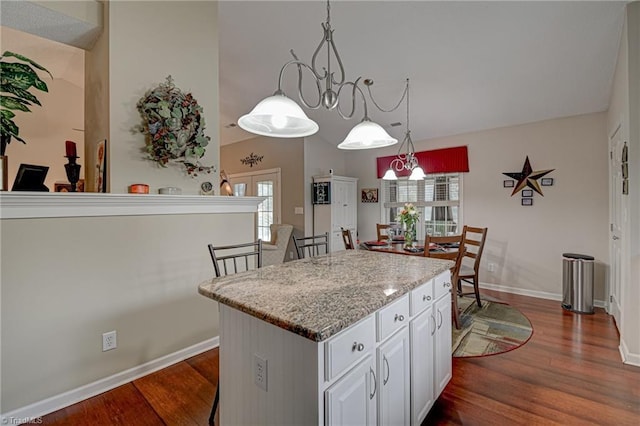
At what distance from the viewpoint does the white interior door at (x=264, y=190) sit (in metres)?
6.13

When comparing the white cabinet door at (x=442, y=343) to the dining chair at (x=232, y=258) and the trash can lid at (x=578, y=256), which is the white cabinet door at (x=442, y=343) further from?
the trash can lid at (x=578, y=256)

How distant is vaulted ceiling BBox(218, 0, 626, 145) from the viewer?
251 cm

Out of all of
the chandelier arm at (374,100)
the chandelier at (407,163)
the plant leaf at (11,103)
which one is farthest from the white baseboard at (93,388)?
the chandelier arm at (374,100)

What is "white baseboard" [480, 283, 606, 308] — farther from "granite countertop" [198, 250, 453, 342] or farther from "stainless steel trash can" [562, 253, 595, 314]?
"granite countertop" [198, 250, 453, 342]

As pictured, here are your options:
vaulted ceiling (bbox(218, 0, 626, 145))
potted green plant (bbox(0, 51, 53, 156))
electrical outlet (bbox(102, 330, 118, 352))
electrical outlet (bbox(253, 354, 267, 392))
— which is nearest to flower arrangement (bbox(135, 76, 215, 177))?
potted green plant (bbox(0, 51, 53, 156))

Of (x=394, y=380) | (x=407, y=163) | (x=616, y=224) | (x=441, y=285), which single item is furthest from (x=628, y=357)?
(x=407, y=163)

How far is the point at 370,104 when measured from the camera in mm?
4223

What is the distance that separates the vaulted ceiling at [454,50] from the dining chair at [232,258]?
2219 millimetres

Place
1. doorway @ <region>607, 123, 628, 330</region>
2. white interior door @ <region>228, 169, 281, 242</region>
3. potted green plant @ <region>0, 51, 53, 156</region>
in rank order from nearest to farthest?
potted green plant @ <region>0, 51, 53, 156</region>
doorway @ <region>607, 123, 628, 330</region>
white interior door @ <region>228, 169, 281, 242</region>

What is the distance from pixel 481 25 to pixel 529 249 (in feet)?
9.79

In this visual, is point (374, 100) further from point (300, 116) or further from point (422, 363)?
point (422, 363)

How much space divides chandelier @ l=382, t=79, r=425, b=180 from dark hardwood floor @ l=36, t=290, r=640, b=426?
2.09 meters

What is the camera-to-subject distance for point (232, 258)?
1998 mm

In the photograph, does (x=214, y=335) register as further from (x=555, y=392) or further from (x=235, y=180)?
(x=235, y=180)
